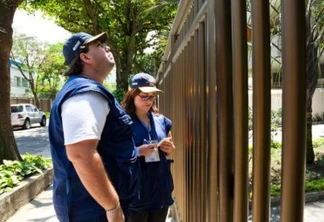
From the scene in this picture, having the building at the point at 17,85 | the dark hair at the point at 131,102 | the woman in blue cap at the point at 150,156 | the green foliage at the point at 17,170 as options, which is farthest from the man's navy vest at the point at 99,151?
the building at the point at 17,85

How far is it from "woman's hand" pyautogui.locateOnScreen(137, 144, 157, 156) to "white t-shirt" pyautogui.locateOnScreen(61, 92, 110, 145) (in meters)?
0.94

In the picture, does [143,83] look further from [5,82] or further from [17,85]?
[17,85]

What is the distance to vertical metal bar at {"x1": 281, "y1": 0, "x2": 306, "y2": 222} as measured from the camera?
825 millimetres

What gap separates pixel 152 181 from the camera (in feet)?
9.33

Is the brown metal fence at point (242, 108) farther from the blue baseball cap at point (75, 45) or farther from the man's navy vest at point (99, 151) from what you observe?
the blue baseball cap at point (75, 45)

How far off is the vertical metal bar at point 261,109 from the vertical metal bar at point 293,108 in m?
0.15

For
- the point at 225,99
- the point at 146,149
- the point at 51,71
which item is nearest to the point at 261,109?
the point at 225,99

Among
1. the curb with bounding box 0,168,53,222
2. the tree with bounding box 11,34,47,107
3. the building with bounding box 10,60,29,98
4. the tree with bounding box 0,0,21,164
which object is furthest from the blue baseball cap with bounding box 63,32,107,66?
the building with bounding box 10,60,29,98

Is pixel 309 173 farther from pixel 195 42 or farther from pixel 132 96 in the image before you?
pixel 195 42

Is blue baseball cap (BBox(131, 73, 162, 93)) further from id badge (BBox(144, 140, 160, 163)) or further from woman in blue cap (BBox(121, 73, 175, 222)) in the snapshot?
id badge (BBox(144, 140, 160, 163))

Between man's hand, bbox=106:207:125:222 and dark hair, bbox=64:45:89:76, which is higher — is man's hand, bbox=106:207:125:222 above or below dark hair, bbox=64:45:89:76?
below

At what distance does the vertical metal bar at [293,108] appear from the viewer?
2.71 ft

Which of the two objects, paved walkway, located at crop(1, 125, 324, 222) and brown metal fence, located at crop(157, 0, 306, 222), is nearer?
brown metal fence, located at crop(157, 0, 306, 222)

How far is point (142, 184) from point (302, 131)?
208 centimetres
